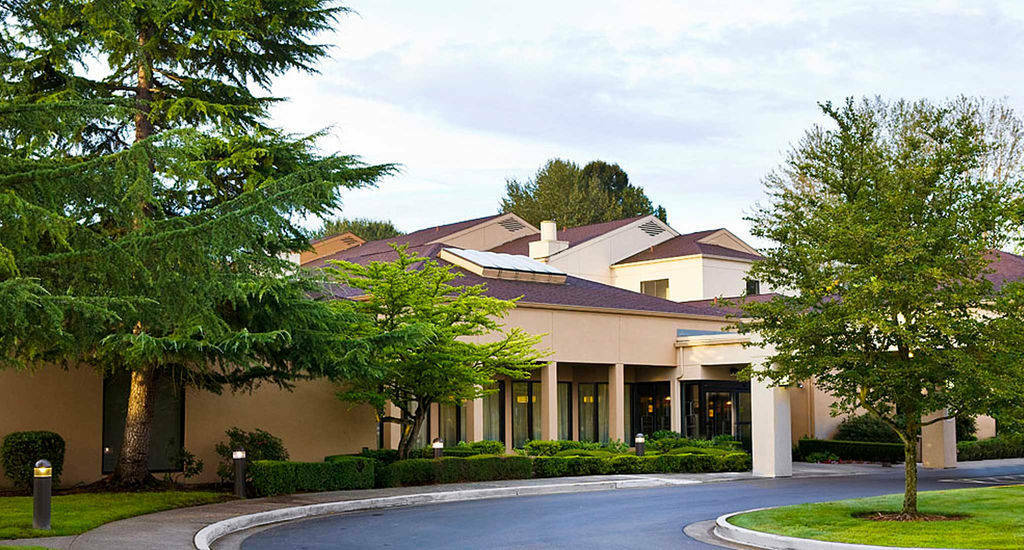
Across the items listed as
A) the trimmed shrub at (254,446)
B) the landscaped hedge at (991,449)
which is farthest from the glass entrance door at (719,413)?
the trimmed shrub at (254,446)

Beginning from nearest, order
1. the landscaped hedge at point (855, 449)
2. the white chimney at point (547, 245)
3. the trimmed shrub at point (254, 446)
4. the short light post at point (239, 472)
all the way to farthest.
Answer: the short light post at point (239, 472)
the trimmed shrub at point (254, 446)
the landscaped hedge at point (855, 449)
the white chimney at point (547, 245)

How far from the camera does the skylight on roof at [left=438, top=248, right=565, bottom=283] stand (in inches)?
1446

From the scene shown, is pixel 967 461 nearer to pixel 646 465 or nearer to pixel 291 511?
pixel 646 465

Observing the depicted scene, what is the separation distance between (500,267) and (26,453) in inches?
749

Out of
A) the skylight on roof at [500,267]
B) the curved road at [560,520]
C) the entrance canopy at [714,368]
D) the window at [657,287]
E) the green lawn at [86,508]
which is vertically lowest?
the curved road at [560,520]

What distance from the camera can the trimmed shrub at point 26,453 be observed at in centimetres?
2061

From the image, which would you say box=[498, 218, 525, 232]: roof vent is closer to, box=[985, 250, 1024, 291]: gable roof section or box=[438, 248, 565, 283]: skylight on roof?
box=[438, 248, 565, 283]: skylight on roof

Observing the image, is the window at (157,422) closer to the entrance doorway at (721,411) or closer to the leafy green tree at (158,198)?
the leafy green tree at (158,198)

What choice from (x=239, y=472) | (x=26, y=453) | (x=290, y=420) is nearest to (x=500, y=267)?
(x=290, y=420)

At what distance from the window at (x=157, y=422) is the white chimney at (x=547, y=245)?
28395 mm

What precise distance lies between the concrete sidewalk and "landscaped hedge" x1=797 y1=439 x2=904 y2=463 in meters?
1.12

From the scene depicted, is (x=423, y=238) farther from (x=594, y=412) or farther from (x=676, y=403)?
(x=676, y=403)

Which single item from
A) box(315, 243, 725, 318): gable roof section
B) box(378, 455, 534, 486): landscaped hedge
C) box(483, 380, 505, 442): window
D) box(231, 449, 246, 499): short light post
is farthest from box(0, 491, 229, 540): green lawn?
box(483, 380, 505, 442): window

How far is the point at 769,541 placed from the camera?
591 inches
